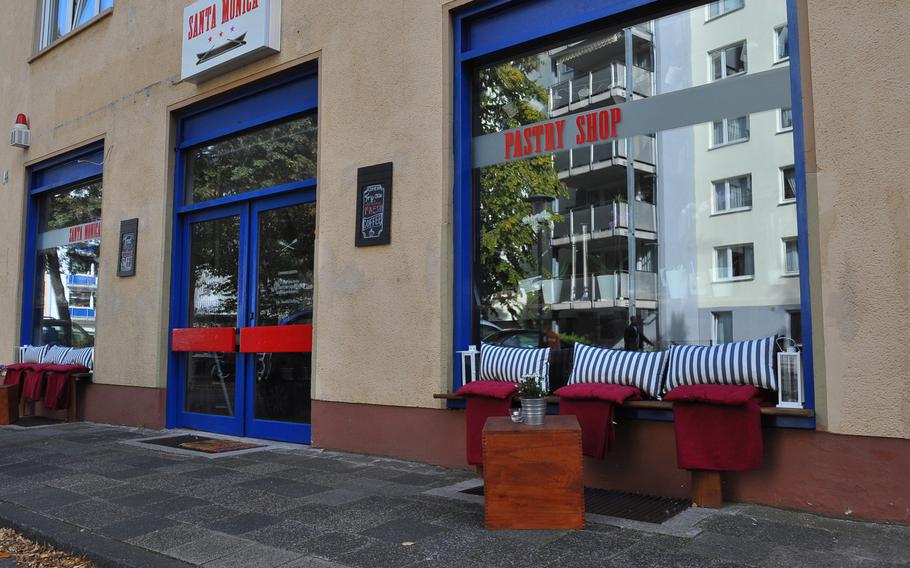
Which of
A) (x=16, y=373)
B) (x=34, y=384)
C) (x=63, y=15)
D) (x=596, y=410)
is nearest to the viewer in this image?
(x=596, y=410)

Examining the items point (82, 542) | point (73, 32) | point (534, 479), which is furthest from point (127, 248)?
point (534, 479)

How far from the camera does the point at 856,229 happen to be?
411cm

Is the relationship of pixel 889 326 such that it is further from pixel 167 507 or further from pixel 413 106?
pixel 167 507

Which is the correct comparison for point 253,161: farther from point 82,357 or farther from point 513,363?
point 513,363

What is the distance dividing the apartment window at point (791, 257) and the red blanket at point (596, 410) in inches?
47.8

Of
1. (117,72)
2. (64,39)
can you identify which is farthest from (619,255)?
(64,39)

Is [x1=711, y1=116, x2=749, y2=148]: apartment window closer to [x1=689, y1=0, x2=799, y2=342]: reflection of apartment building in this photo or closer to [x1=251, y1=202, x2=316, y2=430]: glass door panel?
[x1=689, y1=0, x2=799, y2=342]: reflection of apartment building

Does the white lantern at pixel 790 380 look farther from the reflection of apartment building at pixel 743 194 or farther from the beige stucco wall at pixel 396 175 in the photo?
the reflection of apartment building at pixel 743 194

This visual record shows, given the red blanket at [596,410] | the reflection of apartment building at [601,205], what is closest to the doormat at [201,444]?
the reflection of apartment building at [601,205]

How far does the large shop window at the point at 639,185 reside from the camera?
15.5ft

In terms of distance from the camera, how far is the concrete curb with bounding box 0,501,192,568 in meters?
3.74

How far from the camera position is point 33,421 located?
9.73 m

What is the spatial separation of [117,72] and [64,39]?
5.68ft

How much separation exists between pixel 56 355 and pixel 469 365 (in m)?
7.27
